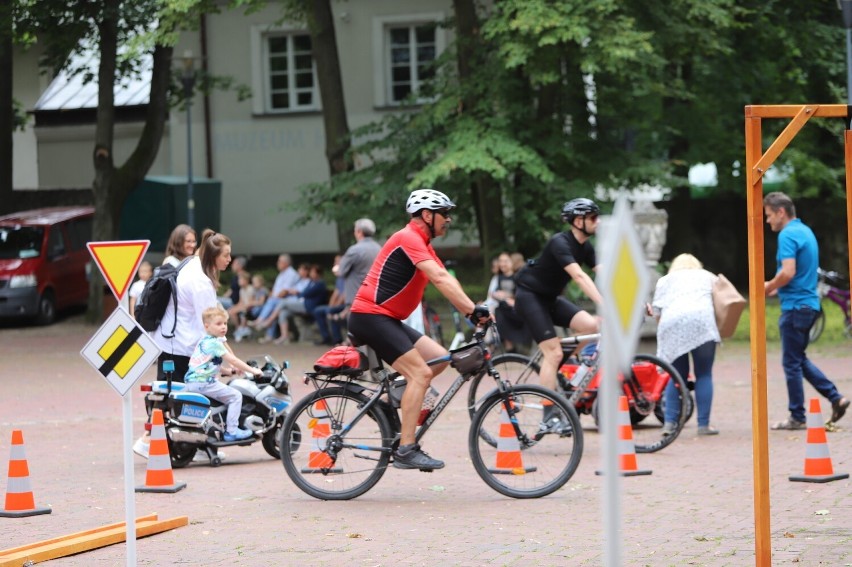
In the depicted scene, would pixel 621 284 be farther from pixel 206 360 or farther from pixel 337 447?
pixel 206 360

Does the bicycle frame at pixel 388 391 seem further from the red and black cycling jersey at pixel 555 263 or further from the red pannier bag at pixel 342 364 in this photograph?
the red and black cycling jersey at pixel 555 263

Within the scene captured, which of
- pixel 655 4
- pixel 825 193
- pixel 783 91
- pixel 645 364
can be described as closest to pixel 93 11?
pixel 655 4

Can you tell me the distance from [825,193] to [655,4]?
1107 cm

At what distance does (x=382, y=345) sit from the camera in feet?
30.0

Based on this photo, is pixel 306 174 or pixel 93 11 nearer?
pixel 93 11

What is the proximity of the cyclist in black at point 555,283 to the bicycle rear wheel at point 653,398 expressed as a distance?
0.52 meters

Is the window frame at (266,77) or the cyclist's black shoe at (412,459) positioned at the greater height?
the window frame at (266,77)

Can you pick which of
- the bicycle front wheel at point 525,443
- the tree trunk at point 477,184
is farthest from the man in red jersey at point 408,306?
the tree trunk at point 477,184

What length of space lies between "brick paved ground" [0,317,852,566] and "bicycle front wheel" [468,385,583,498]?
0.14m

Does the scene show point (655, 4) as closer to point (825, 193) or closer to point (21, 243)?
point (825, 193)

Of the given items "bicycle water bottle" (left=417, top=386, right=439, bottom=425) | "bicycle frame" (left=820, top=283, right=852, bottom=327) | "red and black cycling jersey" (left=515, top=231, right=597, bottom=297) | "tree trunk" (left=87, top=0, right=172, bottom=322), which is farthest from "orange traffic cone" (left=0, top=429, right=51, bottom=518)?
"tree trunk" (left=87, top=0, right=172, bottom=322)

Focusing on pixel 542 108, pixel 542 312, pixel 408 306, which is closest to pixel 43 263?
pixel 542 108

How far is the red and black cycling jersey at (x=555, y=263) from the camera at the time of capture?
11.2m

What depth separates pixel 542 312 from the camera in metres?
11.5
